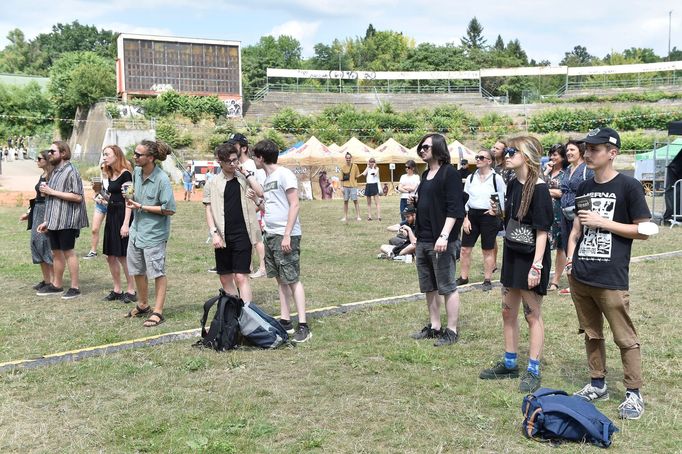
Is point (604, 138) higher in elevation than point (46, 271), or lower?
higher

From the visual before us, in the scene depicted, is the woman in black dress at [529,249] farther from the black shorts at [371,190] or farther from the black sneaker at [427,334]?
the black shorts at [371,190]

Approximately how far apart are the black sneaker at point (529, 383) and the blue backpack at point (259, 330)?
84.8 inches

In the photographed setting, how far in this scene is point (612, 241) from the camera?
4035mm

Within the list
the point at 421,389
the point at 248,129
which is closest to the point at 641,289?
the point at 421,389

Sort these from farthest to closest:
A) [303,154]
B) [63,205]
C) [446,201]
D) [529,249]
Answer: [303,154]
[63,205]
[446,201]
[529,249]

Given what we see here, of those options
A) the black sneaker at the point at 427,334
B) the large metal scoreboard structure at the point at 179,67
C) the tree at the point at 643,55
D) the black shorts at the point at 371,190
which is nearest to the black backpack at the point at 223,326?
the black sneaker at the point at 427,334

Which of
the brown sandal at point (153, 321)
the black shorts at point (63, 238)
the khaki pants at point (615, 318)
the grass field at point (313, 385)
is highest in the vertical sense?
the black shorts at point (63, 238)

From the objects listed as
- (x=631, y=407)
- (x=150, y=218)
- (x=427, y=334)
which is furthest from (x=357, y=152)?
(x=631, y=407)

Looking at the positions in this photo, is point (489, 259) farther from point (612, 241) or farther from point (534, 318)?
point (612, 241)

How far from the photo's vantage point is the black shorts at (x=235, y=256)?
240 inches

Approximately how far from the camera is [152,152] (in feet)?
21.2

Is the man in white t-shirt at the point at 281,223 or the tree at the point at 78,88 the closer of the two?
the man in white t-shirt at the point at 281,223

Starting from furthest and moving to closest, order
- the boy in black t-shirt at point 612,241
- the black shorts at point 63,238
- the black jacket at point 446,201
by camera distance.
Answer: the black shorts at point 63,238, the black jacket at point 446,201, the boy in black t-shirt at point 612,241

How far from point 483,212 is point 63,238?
5.20 metres
